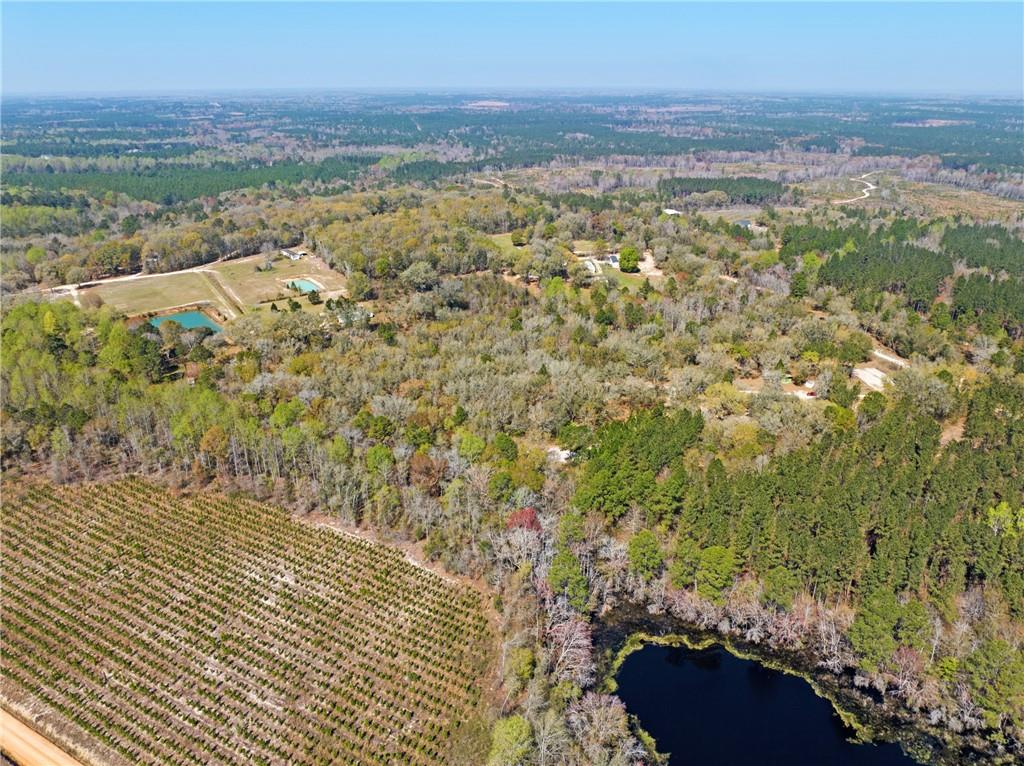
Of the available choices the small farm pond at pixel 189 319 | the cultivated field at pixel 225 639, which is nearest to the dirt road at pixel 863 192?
the small farm pond at pixel 189 319

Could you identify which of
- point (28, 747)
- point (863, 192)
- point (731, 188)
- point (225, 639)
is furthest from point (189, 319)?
point (863, 192)

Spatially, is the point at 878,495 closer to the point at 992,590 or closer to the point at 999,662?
the point at 992,590

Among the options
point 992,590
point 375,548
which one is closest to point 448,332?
point 375,548

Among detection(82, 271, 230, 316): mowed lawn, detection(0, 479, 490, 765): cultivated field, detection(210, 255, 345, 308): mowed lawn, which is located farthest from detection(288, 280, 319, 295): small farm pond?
detection(0, 479, 490, 765): cultivated field

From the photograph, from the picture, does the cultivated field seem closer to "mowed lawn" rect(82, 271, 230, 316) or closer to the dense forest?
"mowed lawn" rect(82, 271, 230, 316)

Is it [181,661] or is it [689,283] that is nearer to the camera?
[181,661]

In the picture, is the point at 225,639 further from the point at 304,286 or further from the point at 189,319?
the point at 304,286
